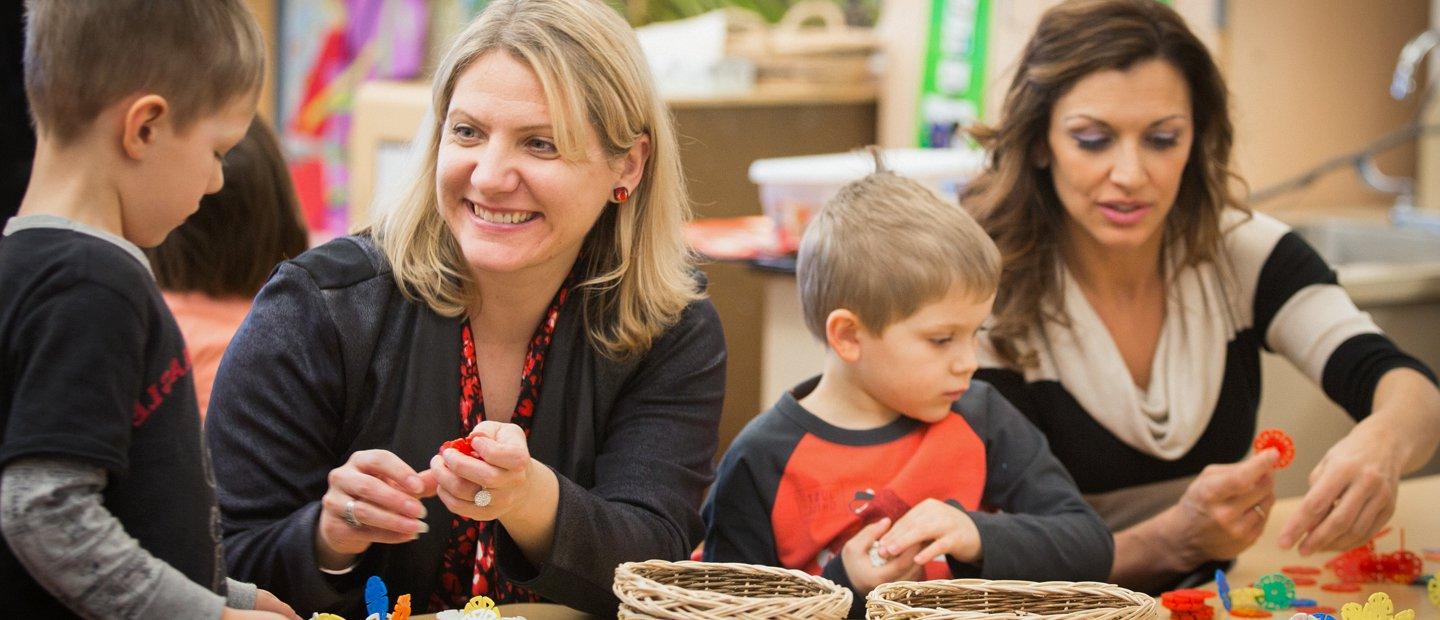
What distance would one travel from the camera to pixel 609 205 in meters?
1.66

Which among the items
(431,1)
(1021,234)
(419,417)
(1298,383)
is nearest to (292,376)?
(419,417)

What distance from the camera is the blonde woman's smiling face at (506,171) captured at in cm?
146

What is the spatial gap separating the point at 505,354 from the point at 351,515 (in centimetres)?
35

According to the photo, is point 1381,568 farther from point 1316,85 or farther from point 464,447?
point 1316,85

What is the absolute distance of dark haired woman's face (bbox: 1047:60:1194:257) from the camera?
196 centimetres

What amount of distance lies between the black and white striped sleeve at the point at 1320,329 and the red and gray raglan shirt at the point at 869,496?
559mm

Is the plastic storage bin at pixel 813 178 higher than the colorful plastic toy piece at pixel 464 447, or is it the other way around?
the colorful plastic toy piece at pixel 464 447

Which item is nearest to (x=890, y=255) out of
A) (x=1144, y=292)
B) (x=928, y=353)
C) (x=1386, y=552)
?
(x=928, y=353)

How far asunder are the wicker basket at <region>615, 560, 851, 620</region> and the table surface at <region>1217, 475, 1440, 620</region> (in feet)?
1.98

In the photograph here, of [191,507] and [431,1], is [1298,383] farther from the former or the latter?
[431,1]

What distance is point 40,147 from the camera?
1.07 metres

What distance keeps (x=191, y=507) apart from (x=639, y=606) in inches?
14.2

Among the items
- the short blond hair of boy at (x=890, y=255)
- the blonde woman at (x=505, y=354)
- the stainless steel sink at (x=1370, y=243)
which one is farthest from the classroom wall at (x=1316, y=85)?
the blonde woman at (x=505, y=354)

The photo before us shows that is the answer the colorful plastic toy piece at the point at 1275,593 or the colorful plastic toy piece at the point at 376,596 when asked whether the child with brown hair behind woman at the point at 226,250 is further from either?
the colorful plastic toy piece at the point at 1275,593
